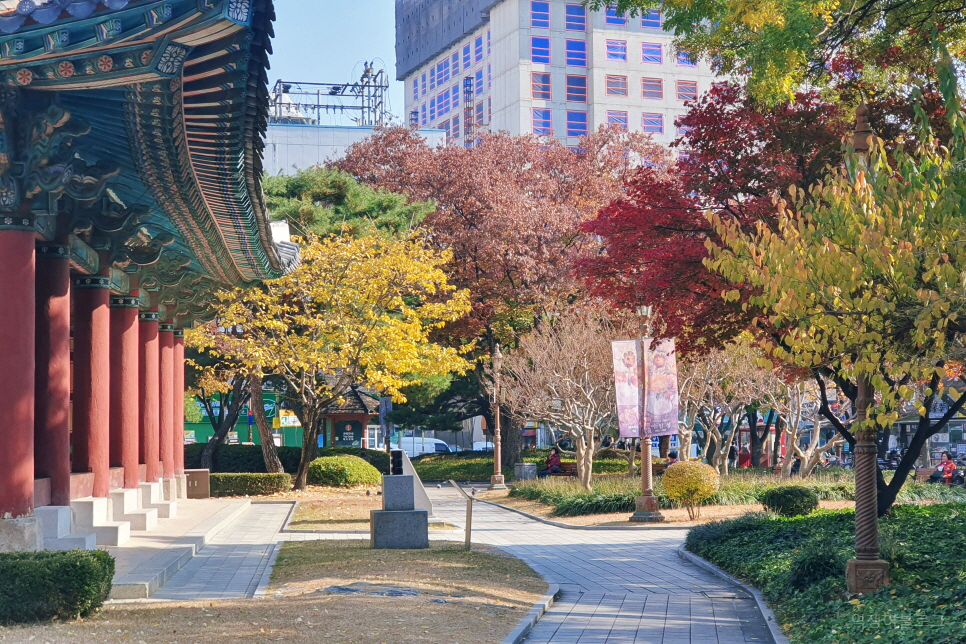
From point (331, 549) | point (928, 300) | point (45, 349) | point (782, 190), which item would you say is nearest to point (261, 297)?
point (331, 549)

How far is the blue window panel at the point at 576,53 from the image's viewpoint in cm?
8325

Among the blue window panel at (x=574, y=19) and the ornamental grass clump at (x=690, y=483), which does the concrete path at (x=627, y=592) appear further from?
the blue window panel at (x=574, y=19)

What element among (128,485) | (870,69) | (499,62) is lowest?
(128,485)

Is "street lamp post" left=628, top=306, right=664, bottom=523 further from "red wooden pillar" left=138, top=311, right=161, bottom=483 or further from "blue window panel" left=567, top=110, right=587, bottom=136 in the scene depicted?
"blue window panel" left=567, top=110, right=587, bottom=136

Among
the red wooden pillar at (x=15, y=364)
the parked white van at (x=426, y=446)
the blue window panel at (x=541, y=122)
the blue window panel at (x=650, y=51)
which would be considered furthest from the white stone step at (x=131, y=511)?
the blue window panel at (x=650, y=51)

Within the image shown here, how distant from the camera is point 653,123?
84.8 m

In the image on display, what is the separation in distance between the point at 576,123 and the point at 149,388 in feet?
215

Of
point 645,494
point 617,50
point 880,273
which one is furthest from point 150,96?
point 617,50

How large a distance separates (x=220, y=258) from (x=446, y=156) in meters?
30.4

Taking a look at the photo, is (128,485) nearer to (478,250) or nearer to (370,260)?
(370,260)

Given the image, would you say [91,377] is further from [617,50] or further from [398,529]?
[617,50]

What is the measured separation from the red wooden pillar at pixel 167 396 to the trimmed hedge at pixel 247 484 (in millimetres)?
8225

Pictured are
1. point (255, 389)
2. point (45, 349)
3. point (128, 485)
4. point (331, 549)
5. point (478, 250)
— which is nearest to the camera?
point (45, 349)

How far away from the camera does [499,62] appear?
277ft
